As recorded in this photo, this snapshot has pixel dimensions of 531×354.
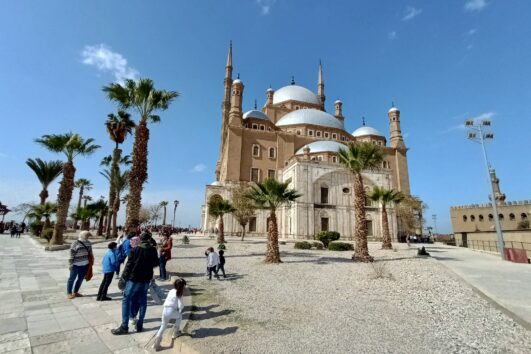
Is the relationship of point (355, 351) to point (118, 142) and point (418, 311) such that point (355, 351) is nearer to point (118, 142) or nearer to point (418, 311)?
point (418, 311)

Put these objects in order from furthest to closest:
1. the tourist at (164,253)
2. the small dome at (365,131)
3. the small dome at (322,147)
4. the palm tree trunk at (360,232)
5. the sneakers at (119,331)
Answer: the small dome at (365,131) < the small dome at (322,147) < the palm tree trunk at (360,232) < the tourist at (164,253) < the sneakers at (119,331)

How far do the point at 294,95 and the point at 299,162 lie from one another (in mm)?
22559

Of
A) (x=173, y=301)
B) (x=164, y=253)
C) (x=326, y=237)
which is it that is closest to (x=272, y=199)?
(x=164, y=253)

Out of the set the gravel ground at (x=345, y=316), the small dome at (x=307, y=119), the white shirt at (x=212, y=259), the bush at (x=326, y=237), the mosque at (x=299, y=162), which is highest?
the small dome at (x=307, y=119)

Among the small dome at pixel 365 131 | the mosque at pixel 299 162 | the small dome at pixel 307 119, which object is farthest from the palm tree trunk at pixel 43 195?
the small dome at pixel 365 131

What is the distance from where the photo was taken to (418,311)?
6.59 m

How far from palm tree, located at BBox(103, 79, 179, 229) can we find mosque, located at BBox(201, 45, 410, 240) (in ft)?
41.9

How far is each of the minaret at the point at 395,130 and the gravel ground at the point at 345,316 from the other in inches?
1565

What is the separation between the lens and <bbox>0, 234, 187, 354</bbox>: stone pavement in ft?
13.3

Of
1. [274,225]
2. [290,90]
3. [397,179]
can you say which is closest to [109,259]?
[274,225]

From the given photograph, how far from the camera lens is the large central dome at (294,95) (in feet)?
168

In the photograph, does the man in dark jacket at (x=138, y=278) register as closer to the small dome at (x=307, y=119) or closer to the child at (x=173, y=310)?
the child at (x=173, y=310)

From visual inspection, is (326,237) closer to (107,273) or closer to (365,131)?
(107,273)

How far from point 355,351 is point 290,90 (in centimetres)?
5183
